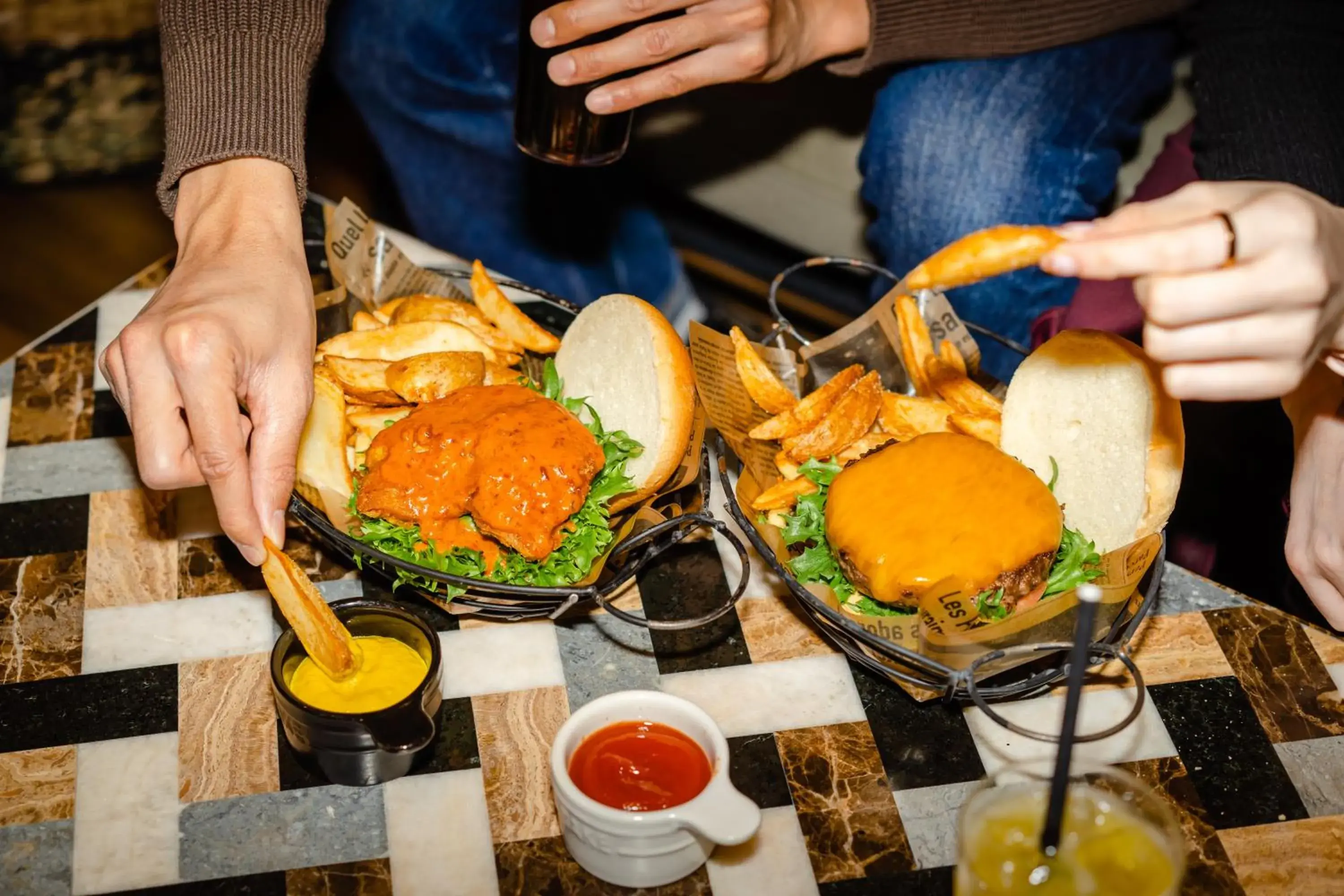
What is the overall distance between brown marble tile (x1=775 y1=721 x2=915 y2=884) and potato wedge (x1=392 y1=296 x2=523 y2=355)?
82cm

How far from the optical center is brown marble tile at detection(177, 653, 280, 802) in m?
1.62

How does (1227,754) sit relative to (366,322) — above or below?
below

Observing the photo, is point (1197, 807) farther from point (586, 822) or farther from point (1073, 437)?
point (586, 822)

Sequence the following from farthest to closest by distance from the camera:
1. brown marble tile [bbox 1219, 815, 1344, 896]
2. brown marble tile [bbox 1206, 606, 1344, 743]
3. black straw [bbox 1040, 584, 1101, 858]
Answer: brown marble tile [bbox 1206, 606, 1344, 743], brown marble tile [bbox 1219, 815, 1344, 896], black straw [bbox 1040, 584, 1101, 858]

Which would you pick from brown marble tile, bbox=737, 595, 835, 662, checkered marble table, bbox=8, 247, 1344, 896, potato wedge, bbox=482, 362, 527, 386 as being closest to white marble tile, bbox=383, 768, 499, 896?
checkered marble table, bbox=8, 247, 1344, 896

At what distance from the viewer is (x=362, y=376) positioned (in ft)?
6.35

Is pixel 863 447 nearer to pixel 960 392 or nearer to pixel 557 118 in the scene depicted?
pixel 960 392

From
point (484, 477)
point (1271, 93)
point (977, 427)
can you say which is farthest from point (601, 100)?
point (1271, 93)

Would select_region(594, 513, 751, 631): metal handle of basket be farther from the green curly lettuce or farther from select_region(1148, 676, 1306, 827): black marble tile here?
select_region(1148, 676, 1306, 827): black marble tile

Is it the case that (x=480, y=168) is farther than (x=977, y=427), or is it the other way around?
(x=480, y=168)

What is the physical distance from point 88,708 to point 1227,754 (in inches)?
63.4

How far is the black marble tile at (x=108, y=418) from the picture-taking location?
2123 mm

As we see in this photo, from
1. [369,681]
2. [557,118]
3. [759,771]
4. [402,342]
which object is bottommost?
[759,771]

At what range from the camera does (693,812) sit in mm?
1364
